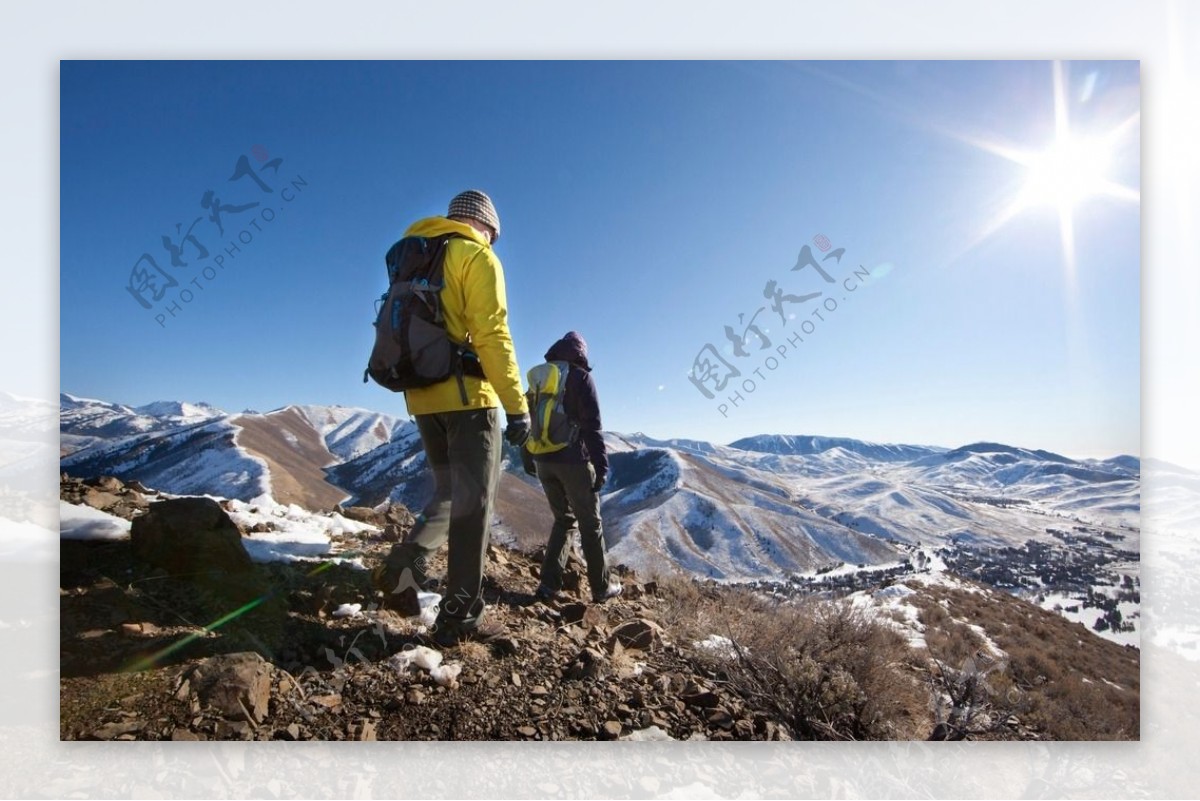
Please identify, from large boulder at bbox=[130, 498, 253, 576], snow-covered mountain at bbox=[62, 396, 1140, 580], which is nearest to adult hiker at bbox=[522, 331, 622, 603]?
snow-covered mountain at bbox=[62, 396, 1140, 580]

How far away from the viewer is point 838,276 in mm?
3113

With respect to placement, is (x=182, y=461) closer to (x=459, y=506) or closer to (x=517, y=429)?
(x=459, y=506)

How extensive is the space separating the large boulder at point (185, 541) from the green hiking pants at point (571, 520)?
148cm

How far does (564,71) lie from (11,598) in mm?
3815

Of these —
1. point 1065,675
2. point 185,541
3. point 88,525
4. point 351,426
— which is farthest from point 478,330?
point 1065,675

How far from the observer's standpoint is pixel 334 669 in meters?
2.62

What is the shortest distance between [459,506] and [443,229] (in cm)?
114

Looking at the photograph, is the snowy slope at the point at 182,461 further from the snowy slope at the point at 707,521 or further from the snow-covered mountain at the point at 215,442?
the snowy slope at the point at 707,521

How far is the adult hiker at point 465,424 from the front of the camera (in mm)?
2441

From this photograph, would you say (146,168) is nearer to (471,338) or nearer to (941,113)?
(471,338)

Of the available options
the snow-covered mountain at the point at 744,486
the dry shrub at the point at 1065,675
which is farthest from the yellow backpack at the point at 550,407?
the dry shrub at the point at 1065,675

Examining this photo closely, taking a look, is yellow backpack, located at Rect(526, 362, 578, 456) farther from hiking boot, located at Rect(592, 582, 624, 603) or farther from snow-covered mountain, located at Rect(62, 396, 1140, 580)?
hiking boot, located at Rect(592, 582, 624, 603)

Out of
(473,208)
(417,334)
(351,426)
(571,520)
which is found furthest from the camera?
(351,426)

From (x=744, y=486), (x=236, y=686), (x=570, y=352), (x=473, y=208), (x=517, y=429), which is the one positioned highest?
(x=473, y=208)
